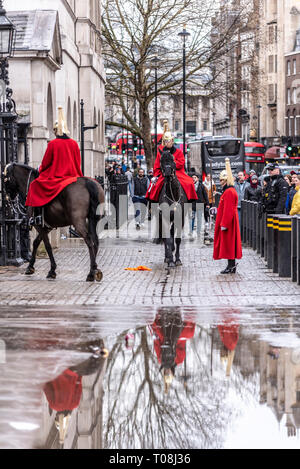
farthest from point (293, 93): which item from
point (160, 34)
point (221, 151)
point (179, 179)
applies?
point (179, 179)

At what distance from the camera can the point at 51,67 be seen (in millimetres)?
23047

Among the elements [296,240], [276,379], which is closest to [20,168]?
A: [296,240]

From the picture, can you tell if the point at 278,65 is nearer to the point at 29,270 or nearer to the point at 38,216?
the point at 29,270

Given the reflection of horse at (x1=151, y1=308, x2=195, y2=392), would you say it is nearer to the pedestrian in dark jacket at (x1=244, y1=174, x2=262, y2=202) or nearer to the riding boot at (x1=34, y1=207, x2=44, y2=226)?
the riding boot at (x1=34, y1=207, x2=44, y2=226)

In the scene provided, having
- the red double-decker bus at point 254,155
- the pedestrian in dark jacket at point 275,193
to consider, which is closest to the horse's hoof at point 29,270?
the pedestrian in dark jacket at point 275,193

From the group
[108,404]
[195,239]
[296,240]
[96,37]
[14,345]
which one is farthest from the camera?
[96,37]

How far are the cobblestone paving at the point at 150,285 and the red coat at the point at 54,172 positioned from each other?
1.23 metres

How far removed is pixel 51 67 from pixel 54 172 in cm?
862

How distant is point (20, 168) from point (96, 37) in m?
25.4

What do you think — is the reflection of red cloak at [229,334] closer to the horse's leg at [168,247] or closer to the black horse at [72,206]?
the black horse at [72,206]

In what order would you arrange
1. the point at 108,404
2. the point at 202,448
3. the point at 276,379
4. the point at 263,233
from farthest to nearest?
the point at 263,233 → the point at 276,379 → the point at 108,404 → the point at 202,448

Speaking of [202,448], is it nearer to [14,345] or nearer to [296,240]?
[14,345]

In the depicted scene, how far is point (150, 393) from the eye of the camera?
6953 millimetres

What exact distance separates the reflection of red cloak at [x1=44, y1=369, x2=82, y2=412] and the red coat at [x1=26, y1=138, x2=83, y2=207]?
7.54 m
